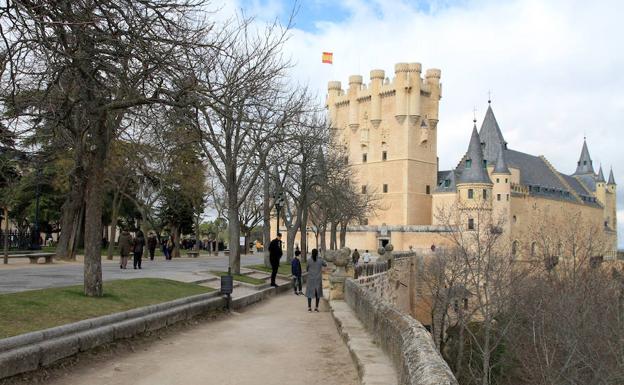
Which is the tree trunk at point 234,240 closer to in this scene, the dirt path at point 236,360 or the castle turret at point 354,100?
the dirt path at point 236,360

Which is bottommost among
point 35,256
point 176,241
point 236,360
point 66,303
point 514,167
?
point 236,360

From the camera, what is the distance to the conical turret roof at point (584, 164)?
115188 millimetres

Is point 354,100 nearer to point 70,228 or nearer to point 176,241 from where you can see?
point 176,241

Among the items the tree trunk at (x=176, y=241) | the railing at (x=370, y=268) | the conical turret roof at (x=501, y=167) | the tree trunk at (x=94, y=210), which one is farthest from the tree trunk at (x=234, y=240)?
the conical turret roof at (x=501, y=167)

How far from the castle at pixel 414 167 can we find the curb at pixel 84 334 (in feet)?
224

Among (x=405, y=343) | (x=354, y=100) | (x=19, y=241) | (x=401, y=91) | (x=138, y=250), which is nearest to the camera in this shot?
(x=405, y=343)

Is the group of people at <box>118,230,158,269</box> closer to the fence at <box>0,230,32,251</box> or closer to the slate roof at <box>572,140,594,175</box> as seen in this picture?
the fence at <box>0,230,32,251</box>

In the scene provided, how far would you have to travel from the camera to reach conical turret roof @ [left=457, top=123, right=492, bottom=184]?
8019 cm

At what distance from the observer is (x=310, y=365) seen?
29.4ft

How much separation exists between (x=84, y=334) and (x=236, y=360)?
2160 millimetres

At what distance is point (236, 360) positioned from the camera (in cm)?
905

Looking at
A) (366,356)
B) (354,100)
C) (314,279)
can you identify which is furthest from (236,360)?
(354,100)

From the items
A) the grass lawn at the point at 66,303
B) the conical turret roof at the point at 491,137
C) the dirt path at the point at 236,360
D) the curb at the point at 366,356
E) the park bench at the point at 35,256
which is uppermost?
the conical turret roof at the point at 491,137

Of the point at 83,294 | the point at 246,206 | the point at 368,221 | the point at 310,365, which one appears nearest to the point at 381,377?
the point at 310,365
